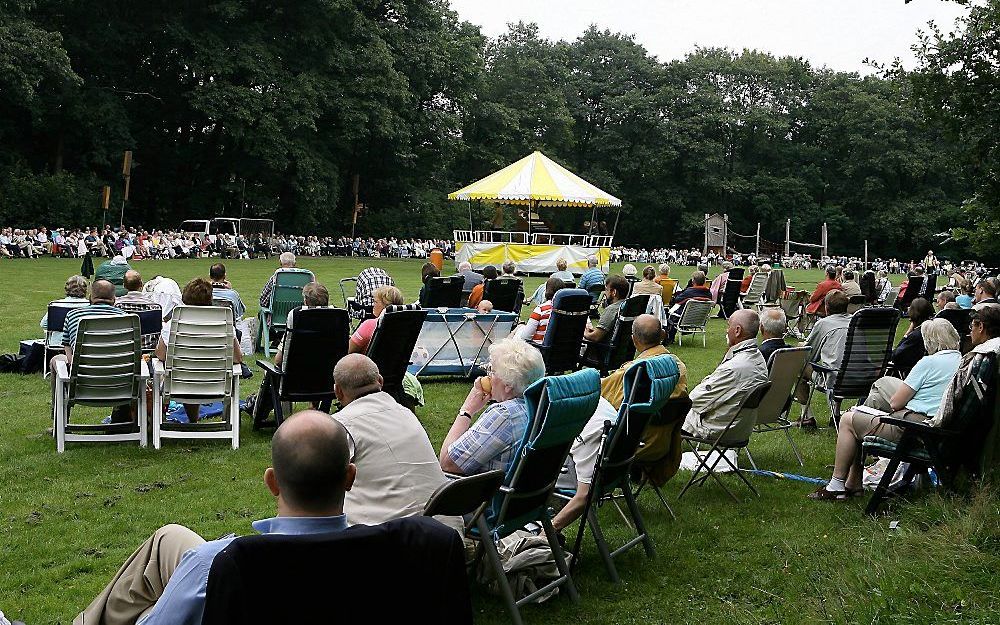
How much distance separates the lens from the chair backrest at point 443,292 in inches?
563

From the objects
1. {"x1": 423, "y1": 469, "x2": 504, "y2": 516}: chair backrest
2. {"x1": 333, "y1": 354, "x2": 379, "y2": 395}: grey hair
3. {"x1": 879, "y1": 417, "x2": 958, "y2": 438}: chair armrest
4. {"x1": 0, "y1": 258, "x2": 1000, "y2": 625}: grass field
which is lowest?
{"x1": 0, "y1": 258, "x2": 1000, "y2": 625}: grass field

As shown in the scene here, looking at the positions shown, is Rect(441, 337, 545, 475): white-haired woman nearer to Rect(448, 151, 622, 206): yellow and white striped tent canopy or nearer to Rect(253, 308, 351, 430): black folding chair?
Rect(253, 308, 351, 430): black folding chair

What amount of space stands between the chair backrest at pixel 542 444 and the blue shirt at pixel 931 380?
2.86m

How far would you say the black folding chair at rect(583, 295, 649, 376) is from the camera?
437 inches

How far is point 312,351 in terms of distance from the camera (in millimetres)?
7867

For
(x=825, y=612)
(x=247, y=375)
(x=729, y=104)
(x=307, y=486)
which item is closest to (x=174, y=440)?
(x=247, y=375)

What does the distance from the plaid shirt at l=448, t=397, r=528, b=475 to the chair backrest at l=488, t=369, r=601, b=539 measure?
6.7 inches

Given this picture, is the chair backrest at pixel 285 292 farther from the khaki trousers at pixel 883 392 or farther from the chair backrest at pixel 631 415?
the chair backrest at pixel 631 415

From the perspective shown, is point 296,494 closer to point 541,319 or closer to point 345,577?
point 345,577

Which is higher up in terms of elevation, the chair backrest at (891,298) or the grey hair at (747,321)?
the grey hair at (747,321)

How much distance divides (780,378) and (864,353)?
1481mm

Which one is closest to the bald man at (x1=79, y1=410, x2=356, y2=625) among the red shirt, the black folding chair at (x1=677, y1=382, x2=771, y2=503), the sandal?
the black folding chair at (x1=677, y1=382, x2=771, y2=503)

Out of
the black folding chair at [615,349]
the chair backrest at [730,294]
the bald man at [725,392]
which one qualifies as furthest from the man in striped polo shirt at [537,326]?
the chair backrest at [730,294]

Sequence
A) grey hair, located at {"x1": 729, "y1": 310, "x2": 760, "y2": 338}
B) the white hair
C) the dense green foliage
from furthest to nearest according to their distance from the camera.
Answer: the dense green foliage, grey hair, located at {"x1": 729, "y1": 310, "x2": 760, "y2": 338}, the white hair
